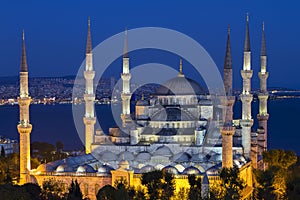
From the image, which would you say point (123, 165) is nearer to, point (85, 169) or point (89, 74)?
point (85, 169)

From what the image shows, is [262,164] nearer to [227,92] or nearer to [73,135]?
[227,92]

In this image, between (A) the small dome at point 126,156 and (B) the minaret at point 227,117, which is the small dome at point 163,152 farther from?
(B) the minaret at point 227,117

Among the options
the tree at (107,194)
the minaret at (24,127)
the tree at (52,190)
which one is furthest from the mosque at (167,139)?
Result: the tree at (107,194)

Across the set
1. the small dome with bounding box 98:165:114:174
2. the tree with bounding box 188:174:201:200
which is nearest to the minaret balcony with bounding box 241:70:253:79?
the tree with bounding box 188:174:201:200

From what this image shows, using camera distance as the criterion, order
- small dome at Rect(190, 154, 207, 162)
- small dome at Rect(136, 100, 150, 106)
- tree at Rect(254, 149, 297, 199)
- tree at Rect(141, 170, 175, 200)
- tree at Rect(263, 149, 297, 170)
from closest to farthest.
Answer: tree at Rect(254, 149, 297, 199) → tree at Rect(141, 170, 175, 200) → small dome at Rect(190, 154, 207, 162) → tree at Rect(263, 149, 297, 170) → small dome at Rect(136, 100, 150, 106)

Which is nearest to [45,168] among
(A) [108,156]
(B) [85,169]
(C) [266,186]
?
(B) [85,169]

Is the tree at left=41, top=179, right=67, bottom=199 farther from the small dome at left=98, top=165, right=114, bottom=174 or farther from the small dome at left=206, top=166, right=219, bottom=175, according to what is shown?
the small dome at left=206, top=166, right=219, bottom=175

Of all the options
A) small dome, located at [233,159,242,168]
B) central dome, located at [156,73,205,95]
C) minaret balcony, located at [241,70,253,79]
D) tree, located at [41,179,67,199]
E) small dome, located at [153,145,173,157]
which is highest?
minaret balcony, located at [241,70,253,79]
